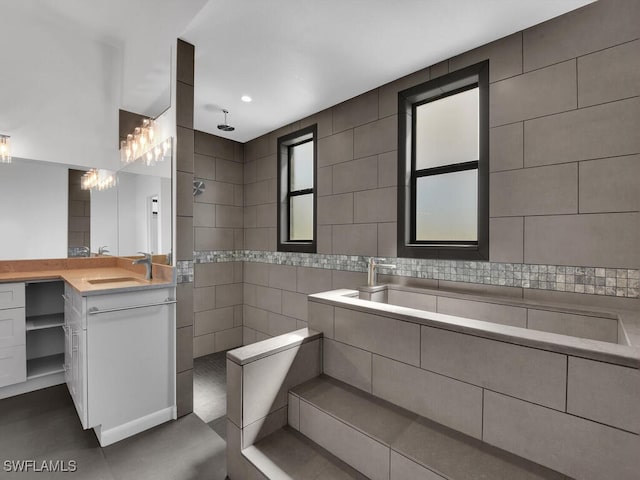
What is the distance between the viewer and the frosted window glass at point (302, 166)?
3514 mm

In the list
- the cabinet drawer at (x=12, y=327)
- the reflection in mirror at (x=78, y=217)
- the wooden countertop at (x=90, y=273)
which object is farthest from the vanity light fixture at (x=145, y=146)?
the cabinet drawer at (x=12, y=327)

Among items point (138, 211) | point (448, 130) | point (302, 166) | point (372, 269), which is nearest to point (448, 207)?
point (448, 130)

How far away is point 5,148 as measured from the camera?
2529 mm

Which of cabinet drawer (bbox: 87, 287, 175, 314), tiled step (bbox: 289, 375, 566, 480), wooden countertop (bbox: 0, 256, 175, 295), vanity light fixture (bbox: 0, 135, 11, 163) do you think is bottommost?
tiled step (bbox: 289, 375, 566, 480)

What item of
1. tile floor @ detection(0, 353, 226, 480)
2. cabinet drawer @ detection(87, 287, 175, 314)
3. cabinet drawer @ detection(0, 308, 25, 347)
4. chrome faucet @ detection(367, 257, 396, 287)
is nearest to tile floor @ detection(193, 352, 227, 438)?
tile floor @ detection(0, 353, 226, 480)

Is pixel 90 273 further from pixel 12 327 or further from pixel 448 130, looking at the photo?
pixel 448 130

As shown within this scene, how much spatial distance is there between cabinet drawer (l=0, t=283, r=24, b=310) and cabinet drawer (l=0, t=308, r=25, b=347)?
39 mm

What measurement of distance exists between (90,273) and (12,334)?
645 mm

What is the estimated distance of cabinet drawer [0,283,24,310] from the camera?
7.50 ft

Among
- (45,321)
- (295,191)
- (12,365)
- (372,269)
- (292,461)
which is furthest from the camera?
(295,191)

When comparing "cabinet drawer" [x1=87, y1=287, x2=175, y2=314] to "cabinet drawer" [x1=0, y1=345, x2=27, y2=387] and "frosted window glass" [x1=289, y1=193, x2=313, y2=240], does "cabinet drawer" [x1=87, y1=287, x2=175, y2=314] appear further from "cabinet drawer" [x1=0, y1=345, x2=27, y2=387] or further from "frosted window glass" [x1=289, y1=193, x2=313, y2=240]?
"frosted window glass" [x1=289, y1=193, x2=313, y2=240]

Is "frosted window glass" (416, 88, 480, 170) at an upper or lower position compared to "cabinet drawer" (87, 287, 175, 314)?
upper

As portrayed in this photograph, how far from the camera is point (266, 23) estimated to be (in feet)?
6.24

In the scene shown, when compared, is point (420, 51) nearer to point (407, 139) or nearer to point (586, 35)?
point (407, 139)
